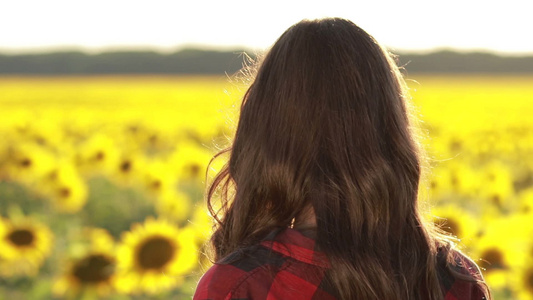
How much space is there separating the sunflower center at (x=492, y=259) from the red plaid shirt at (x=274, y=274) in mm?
3457

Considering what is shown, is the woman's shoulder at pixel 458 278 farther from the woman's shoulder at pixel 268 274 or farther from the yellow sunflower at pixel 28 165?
the yellow sunflower at pixel 28 165

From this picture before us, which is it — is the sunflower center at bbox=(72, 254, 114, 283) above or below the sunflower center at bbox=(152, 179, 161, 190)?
above

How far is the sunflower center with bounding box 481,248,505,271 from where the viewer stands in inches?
195

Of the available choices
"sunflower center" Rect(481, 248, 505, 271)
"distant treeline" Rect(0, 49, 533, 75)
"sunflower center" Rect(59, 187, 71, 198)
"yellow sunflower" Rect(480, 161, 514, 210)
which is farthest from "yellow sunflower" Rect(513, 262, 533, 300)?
"distant treeline" Rect(0, 49, 533, 75)

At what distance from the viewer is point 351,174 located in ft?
5.99

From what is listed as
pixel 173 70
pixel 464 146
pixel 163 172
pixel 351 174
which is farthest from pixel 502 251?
pixel 173 70

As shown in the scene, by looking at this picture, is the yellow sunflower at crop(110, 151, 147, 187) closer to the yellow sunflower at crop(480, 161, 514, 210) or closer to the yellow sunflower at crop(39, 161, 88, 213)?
the yellow sunflower at crop(39, 161, 88, 213)

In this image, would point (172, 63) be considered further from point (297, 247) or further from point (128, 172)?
point (297, 247)

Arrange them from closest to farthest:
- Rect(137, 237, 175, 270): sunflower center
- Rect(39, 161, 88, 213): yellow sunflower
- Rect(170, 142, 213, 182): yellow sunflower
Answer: Rect(137, 237, 175, 270): sunflower center → Rect(39, 161, 88, 213): yellow sunflower → Rect(170, 142, 213, 182): yellow sunflower

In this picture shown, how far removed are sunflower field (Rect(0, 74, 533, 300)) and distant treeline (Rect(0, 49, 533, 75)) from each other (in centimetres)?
3537

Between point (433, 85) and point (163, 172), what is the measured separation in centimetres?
3635

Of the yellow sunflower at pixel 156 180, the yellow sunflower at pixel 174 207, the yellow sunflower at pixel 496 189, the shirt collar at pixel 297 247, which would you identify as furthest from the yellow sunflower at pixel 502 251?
the yellow sunflower at pixel 156 180

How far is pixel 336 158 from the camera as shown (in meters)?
1.82

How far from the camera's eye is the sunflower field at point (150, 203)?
5.05 metres
